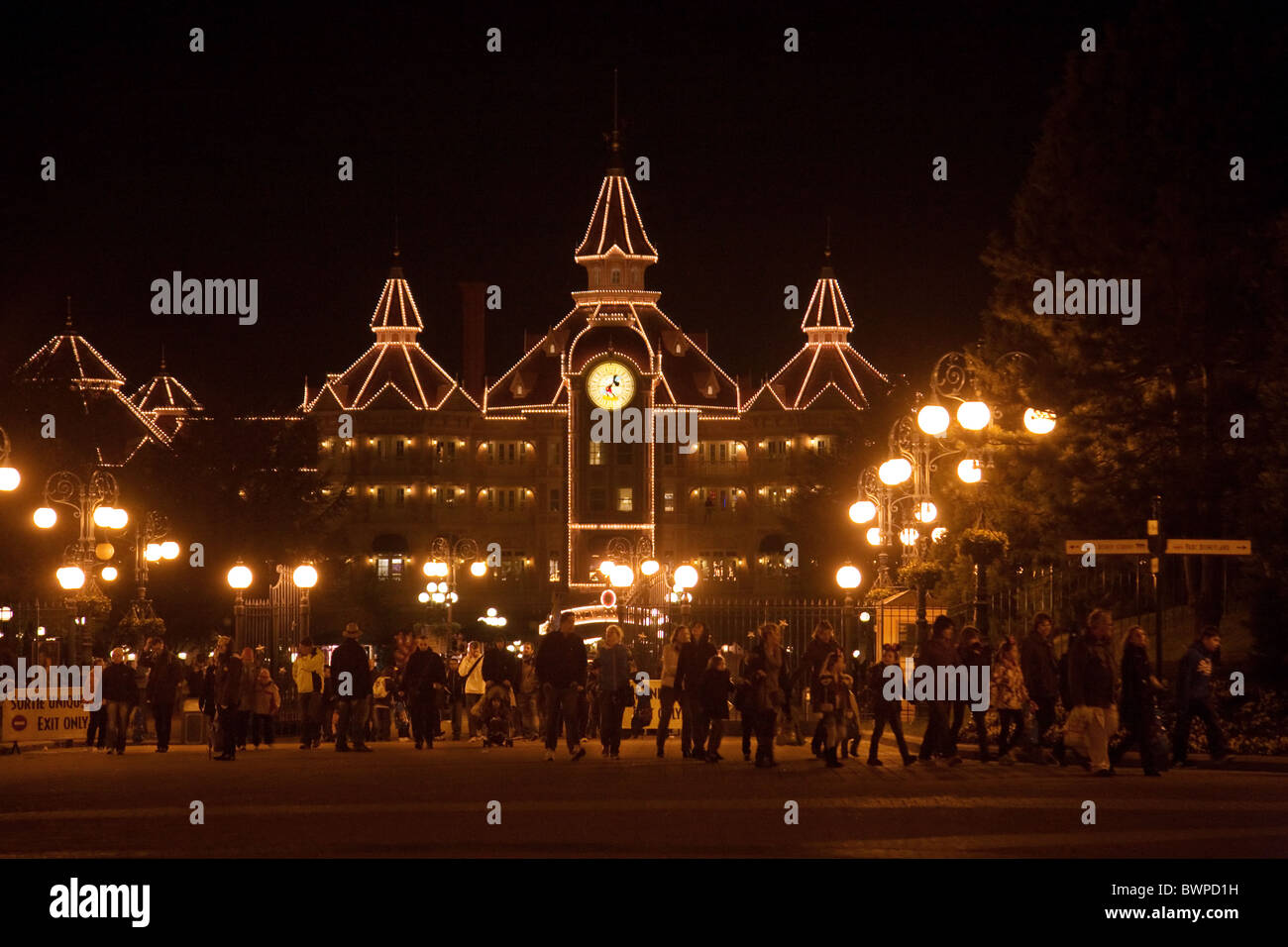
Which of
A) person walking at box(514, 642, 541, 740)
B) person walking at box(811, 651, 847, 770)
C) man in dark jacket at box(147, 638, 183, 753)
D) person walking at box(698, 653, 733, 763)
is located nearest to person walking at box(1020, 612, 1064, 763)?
person walking at box(811, 651, 847, 770)

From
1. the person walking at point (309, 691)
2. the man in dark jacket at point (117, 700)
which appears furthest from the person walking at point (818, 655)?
the man in dark jacket at point (117, 700)

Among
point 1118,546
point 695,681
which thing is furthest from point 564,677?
point 1118,546

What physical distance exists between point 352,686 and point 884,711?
8.35 metres

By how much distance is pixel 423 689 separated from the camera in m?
30.0

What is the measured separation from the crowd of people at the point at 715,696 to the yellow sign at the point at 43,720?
21.2 inches

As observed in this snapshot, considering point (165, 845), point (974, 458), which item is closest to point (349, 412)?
point (974, 458)

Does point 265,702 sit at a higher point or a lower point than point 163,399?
lower

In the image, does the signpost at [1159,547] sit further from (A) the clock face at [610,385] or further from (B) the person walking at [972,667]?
(A) the clock face at [610,385]

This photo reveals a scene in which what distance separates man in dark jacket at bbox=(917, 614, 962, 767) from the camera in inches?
948

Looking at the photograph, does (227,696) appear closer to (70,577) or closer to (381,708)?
(381,708)

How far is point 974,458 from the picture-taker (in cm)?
2897

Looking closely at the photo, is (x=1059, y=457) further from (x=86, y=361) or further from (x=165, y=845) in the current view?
(x=86, y=361)

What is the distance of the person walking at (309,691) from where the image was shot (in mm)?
30125

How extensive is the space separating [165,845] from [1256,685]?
17127mm
